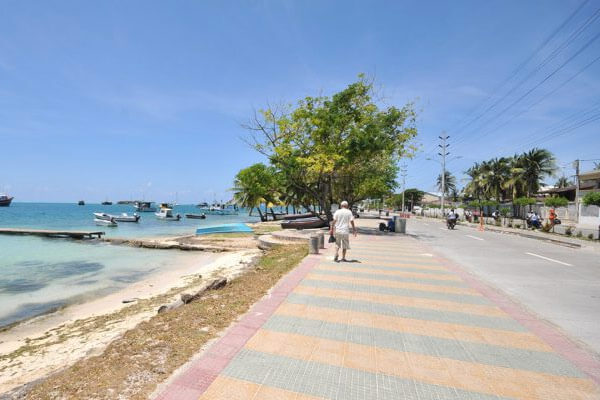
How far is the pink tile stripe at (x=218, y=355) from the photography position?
293 cm

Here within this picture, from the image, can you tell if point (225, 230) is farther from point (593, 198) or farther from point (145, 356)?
point (593, 198)

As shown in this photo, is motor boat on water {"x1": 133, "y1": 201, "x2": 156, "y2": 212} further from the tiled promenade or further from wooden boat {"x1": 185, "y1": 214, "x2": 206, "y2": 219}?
the tiled promenade

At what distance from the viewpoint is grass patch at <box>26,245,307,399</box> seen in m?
2.98

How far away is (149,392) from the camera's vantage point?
2910mm

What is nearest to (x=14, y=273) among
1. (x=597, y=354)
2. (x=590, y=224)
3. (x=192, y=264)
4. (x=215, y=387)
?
(x=192, y=264)

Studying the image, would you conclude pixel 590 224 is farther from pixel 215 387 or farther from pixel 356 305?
pixel 215 387

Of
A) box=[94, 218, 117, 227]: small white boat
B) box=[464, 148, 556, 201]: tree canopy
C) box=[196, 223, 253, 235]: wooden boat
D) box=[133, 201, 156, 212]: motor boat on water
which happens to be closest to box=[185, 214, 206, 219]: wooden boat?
box=[94, 218, 117, 227]: small white boat

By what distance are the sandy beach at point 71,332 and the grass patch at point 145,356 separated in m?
0.48

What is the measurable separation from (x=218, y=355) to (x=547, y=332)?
15.9 ft

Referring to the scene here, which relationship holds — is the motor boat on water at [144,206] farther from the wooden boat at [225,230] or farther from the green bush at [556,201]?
the green bush at [556,201]

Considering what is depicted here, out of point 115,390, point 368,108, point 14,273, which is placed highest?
point 368,108

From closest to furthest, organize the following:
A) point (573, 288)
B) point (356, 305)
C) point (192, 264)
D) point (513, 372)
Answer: point (513, 372)
point (356, 305)
point (573, 288)
point (192, 264)

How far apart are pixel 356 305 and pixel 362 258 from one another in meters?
4.72

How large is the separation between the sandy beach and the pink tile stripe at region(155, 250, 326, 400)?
167 centimetres
